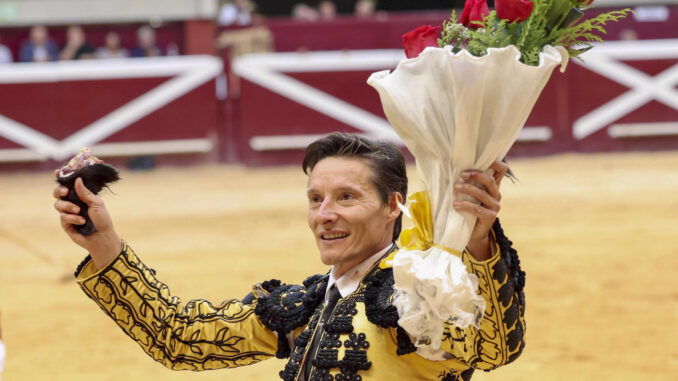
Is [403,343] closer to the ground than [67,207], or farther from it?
closer to the ground

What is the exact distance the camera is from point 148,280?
7.43 feet

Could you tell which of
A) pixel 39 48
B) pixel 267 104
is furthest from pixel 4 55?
pixel 267 104

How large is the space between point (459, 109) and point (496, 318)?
16.8 inches

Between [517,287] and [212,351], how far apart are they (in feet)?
2.62

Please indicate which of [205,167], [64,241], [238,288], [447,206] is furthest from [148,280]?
[205,167]

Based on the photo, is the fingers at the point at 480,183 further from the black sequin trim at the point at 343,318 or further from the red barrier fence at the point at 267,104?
the red barrier fence at the point at 267,104

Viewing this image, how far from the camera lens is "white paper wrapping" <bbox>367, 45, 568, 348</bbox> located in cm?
161

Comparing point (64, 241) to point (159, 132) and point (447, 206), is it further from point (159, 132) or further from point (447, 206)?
point (447, 206)

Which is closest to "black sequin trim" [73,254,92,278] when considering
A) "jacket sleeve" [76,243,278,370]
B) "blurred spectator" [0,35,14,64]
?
"jacket sleeve" [76,243,278,370]

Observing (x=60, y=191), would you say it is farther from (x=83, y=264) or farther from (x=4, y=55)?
(x=4, y=55)

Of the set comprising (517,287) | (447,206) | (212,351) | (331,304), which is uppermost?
(447,206)

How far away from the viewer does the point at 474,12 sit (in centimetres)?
172

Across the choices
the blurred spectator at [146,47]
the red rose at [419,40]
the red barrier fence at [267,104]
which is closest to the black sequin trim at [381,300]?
the red rose at [419,40]

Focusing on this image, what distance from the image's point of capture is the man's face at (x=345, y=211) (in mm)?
2062
